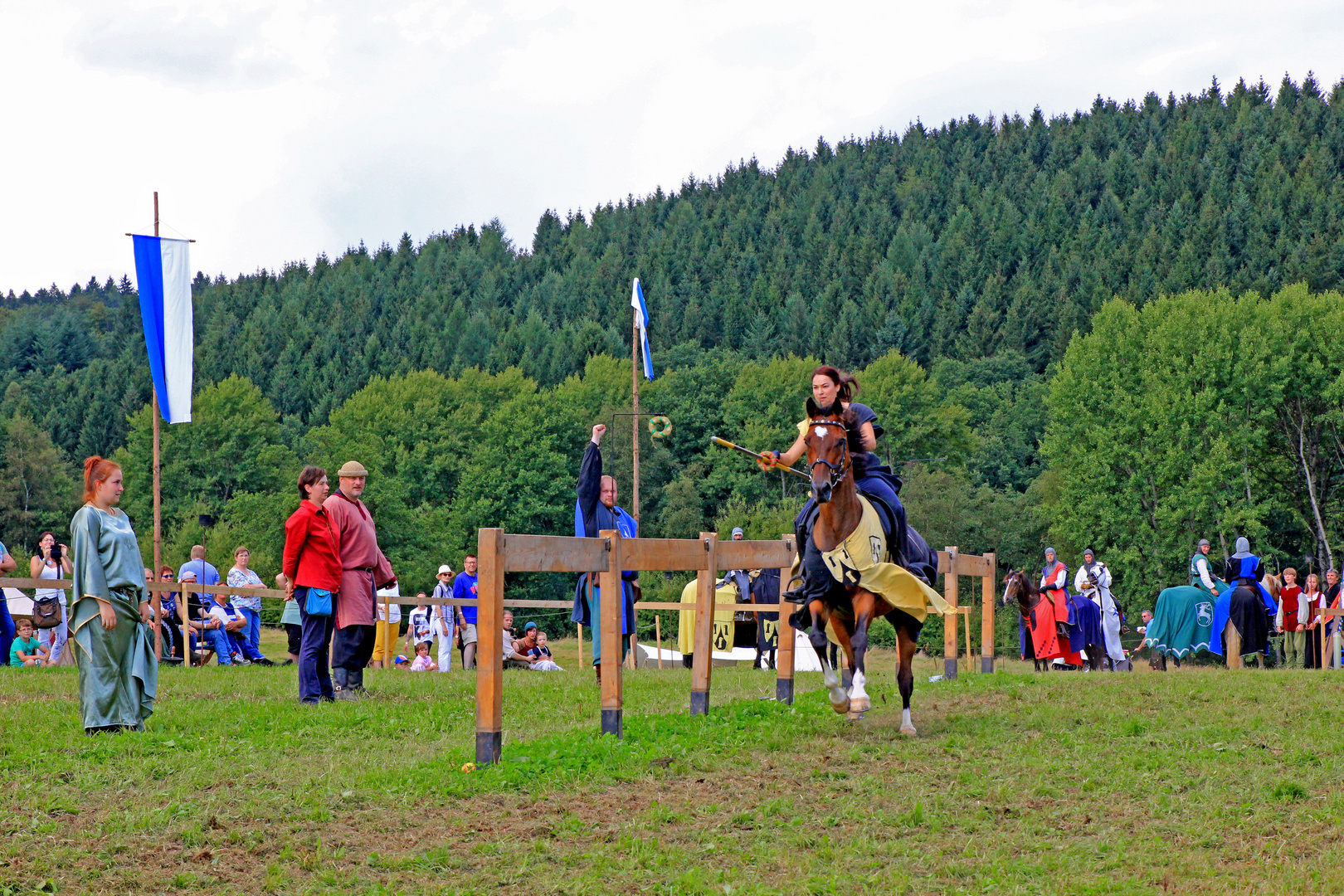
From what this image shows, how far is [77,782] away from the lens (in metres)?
6.70

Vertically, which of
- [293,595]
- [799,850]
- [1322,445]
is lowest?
[799,850]

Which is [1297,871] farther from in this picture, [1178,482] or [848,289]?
[848,289]

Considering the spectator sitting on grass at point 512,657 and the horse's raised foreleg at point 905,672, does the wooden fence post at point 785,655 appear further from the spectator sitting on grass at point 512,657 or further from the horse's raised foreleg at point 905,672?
the spectator sitting on grass at point 512,657

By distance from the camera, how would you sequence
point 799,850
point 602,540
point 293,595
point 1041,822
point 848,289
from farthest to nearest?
point 848,289, point 293,595, point 602,540, point 1041,822, point 799,850

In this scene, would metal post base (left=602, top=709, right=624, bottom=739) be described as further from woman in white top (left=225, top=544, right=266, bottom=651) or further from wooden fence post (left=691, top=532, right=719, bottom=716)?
woman in white top (left=225, top=544, right=266, bottom=651)

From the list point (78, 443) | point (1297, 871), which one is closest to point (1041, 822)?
point (1297, 871)

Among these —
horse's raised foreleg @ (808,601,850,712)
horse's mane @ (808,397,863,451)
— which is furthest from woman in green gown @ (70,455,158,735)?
horse's mane @ (808,397,863,451)

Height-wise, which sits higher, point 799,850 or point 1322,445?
point 1322,445

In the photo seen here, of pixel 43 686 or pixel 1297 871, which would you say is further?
pixel 43 686

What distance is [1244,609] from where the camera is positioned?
21719 millimetres

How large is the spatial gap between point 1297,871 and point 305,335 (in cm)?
12809

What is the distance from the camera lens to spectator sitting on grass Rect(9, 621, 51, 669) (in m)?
16.9

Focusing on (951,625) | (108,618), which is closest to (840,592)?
(108,618)

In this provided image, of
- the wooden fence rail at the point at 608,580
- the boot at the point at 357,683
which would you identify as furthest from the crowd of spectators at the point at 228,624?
the wooden fence rail at the point at 608,580
